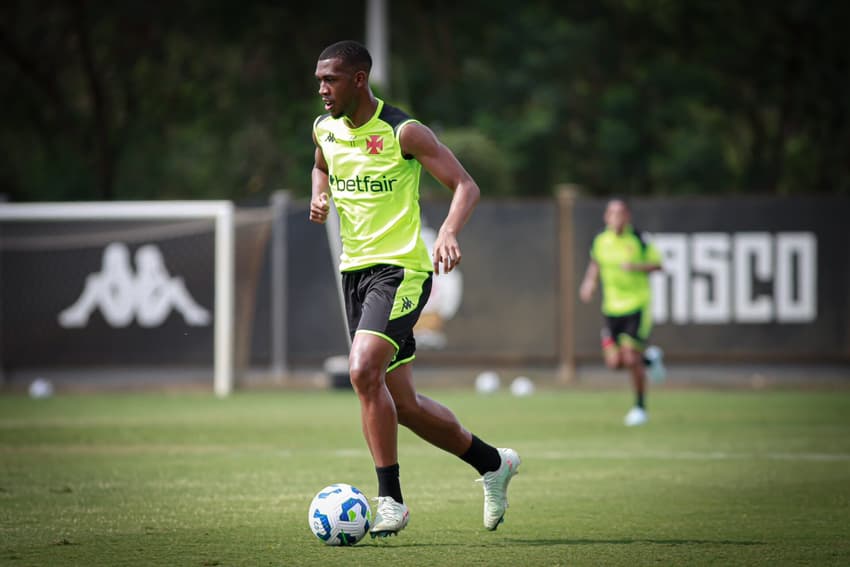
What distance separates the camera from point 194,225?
2058 cm

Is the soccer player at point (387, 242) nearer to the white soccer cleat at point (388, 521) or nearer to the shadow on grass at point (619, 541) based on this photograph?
the white soccer cleat at point (388, 521)

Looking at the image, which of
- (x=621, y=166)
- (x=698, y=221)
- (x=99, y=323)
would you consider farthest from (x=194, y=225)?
(x=621, y=166)

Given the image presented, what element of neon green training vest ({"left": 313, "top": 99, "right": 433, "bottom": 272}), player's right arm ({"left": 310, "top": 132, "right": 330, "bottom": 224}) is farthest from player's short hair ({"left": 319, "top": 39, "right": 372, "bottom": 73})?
player's right arm ({"left": 310, "top": 132, "right": 330, "bottom": 224})

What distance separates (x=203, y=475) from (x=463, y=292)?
1073 cm

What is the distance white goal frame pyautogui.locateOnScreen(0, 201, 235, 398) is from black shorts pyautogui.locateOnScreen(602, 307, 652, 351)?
225 inches

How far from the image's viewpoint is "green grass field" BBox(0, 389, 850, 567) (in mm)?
6965

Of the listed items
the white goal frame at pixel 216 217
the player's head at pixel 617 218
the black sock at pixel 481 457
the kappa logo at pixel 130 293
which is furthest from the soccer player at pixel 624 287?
A: the black sock at pixel 481 457

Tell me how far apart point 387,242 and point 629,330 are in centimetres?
847

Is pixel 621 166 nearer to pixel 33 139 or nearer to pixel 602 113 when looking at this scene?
pixel 602 113

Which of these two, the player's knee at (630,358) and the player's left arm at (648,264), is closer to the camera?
the player's knee at (630,358)

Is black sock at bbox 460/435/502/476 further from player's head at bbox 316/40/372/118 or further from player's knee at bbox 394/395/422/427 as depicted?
player's head at bbox 316/40/372/118

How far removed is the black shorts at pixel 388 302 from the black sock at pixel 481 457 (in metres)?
0.57

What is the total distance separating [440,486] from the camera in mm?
9719

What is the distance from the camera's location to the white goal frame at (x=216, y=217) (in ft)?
63.6
